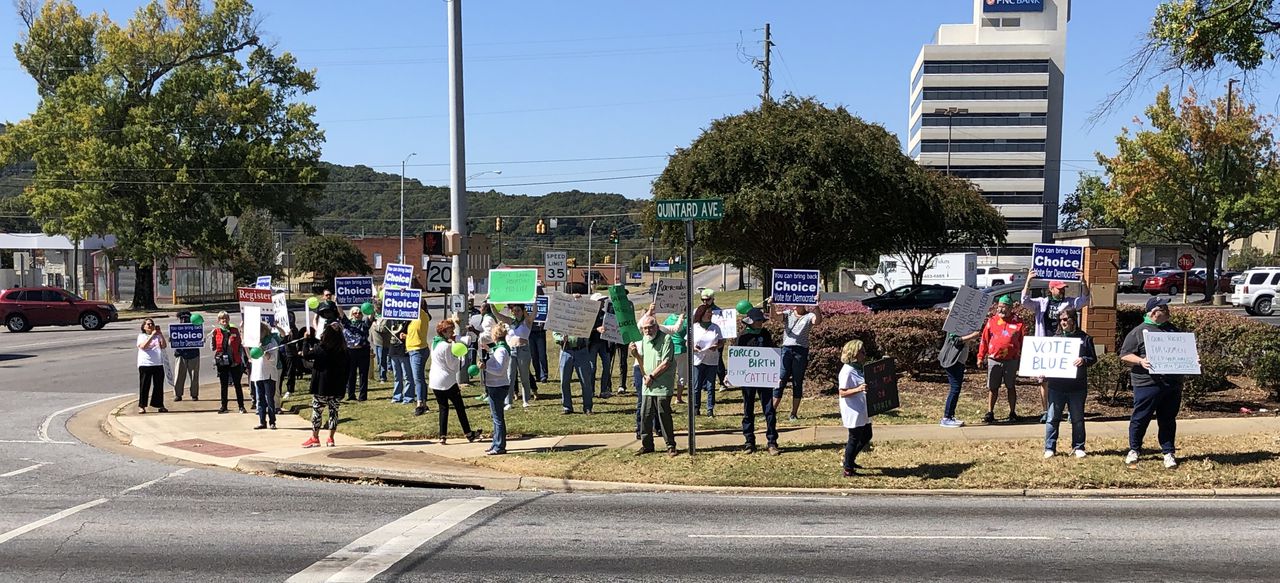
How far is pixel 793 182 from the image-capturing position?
1162 inches

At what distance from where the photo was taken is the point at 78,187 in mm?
50625

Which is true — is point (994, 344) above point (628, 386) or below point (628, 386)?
above

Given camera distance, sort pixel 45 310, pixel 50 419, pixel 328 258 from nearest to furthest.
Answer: pixel 50 419
pixel 45 310
pixel 328 258

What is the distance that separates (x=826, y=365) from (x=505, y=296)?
17.4ft

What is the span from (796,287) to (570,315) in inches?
194

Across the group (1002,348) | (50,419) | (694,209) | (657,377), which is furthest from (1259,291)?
(50,419)

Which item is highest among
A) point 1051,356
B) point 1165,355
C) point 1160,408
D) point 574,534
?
point 1165,355

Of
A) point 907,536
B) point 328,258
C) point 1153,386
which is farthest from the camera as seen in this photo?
point 328,258

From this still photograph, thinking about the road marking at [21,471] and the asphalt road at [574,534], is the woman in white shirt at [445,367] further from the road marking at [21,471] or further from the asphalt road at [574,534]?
the road marking at [21,471]

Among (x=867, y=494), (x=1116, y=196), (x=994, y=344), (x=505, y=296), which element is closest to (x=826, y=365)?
(x=994, y=344)

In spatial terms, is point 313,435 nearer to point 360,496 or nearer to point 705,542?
point 360,496

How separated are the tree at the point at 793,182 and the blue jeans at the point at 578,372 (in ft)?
48.0

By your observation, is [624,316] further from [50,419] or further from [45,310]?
[45,310]

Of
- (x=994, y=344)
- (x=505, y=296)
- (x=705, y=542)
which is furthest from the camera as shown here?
(x=505, y=296)
